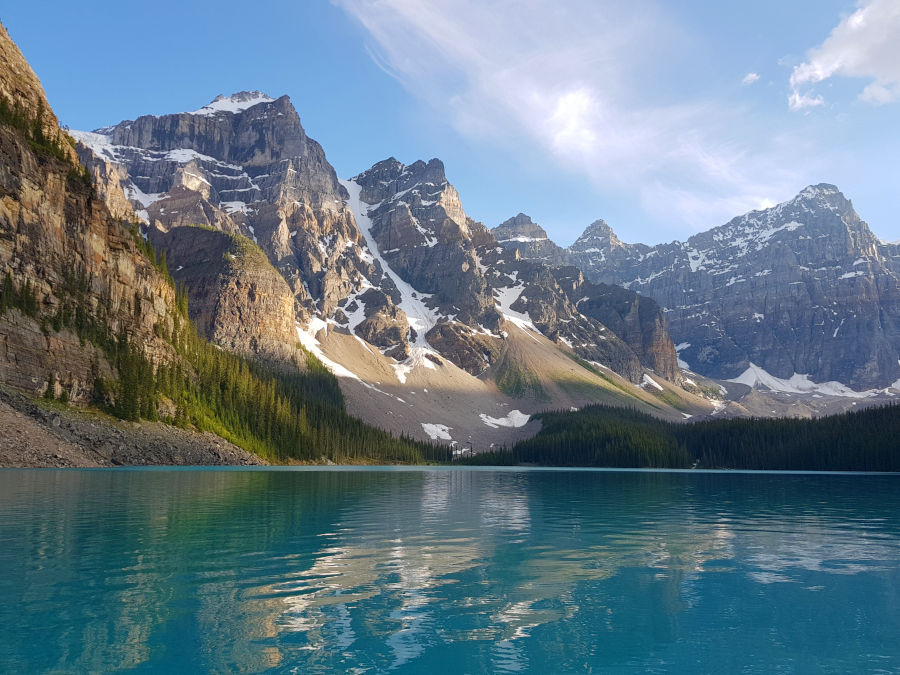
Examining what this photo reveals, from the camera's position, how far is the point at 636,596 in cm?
2214

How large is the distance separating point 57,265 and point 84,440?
135ft

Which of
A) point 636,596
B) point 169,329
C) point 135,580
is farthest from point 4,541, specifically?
point 169,329

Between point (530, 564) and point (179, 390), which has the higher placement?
point (179, 390)

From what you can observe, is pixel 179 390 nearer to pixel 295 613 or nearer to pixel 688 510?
pixel 688 510

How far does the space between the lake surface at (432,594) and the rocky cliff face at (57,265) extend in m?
78.6

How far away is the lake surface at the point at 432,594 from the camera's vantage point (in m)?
15.4

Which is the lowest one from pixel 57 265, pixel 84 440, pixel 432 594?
pixel 432 594

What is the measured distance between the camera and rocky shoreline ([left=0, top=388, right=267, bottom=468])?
295 ft

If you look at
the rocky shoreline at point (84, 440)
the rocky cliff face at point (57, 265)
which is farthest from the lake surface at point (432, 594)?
the rocky cliff face at point (57, 265)

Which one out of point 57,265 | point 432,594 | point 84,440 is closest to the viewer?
point 432,594

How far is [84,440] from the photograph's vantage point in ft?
342

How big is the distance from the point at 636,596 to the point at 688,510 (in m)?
37.4

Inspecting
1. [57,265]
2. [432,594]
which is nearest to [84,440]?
[57,265]

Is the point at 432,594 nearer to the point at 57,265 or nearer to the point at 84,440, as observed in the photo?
→ the point at 84,440
